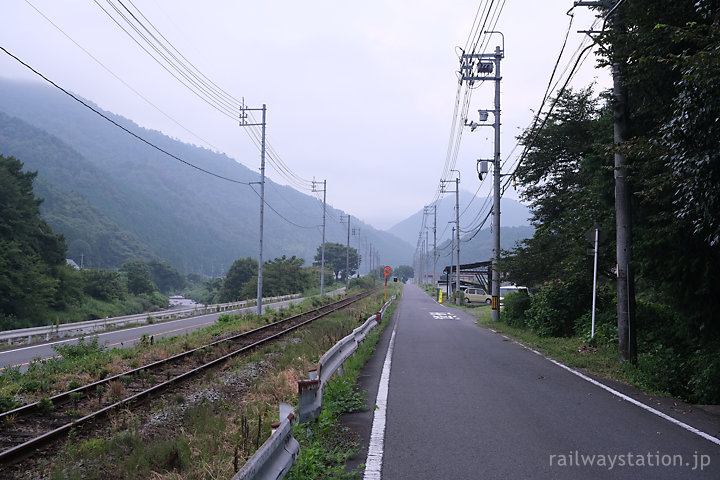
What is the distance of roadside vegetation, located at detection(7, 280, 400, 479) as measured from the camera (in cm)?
520

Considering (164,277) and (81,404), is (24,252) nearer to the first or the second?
(81,404)

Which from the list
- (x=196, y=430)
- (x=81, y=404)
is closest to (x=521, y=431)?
(x=196, y=430)

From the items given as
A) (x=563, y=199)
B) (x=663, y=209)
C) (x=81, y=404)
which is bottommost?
(x=81, y=404)

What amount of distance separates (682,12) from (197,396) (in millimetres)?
10558

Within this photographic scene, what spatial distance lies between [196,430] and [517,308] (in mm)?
17284

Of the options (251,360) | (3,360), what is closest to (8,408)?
(251,360)

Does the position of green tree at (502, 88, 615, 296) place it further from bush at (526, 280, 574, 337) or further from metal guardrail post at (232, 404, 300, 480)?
metal guardrail post at (232, 404, 300, 480)

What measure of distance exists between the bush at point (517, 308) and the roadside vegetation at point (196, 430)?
37.3 ft

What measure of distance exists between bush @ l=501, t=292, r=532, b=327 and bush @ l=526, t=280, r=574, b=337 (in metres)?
3.68

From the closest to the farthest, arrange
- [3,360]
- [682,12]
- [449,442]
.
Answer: [449,442] → [682,12] → [3,360]

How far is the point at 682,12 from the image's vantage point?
24.4 ft

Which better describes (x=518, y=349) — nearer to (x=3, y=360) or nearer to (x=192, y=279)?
(x=3, y=360)

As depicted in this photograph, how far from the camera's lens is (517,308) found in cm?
2130

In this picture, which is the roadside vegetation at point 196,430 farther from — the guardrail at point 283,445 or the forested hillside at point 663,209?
the forested hillside at point 663,209
